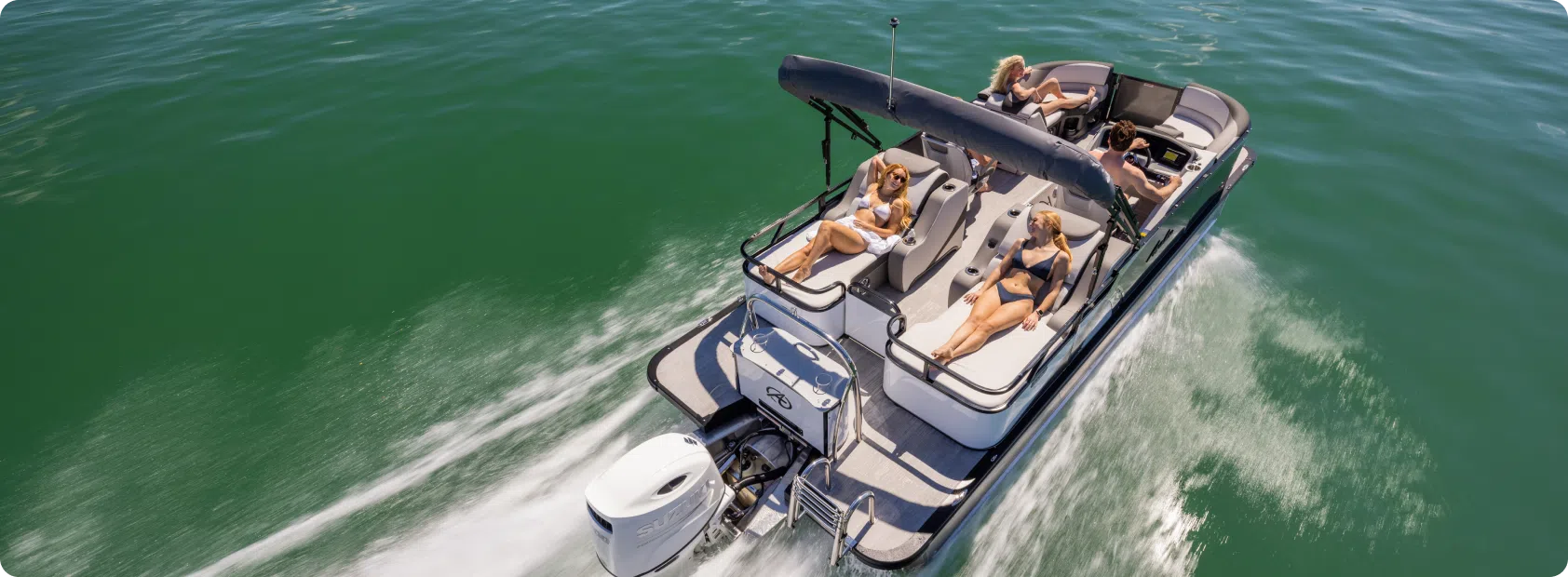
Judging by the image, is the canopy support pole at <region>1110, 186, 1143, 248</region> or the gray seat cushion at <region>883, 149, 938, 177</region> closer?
the canopy support pole at <region>1110, 186, 1143, 248</region>

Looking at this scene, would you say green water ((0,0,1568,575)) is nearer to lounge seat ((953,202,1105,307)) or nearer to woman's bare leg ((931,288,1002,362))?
woman's bare leg ((931,288,1002,362))

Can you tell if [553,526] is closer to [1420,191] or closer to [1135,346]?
[1135,346]

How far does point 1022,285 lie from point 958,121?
76.1 inches

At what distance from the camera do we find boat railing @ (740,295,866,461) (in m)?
6.05

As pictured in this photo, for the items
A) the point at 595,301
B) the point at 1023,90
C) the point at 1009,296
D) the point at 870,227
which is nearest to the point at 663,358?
the point at 595,301

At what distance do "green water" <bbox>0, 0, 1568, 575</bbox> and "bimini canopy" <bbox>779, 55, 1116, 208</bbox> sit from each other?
10.7 ft

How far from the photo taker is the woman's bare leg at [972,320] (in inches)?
264

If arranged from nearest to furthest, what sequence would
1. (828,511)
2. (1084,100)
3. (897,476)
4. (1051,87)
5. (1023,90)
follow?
1. (828,511)
2. (897,476)
3. (1023,90)
4. (1051,87)
5. (1084,100)

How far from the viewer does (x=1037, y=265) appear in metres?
7.19

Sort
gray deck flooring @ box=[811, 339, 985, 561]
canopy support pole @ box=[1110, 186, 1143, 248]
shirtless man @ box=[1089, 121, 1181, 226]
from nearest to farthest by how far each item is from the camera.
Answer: gray deck flooring @ box=[811, 339, 985, 561], canopy support pole @ box=[1110, 186, 1143, 248], shirtless man @ box=[1089, 121, 1181, 226]

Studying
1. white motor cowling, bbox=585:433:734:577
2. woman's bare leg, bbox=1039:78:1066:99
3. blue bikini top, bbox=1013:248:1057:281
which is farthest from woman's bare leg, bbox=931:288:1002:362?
woman's bare leg, bbox=1039:78:1066:99

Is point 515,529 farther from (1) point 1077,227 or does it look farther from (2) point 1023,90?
(2) point 1023,90

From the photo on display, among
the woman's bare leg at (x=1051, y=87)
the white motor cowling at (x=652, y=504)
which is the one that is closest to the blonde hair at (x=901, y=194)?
the white motor cowling at (x=652, y=504)

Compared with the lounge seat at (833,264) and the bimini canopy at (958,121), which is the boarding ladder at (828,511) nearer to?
the lounge seat at (833,264)
